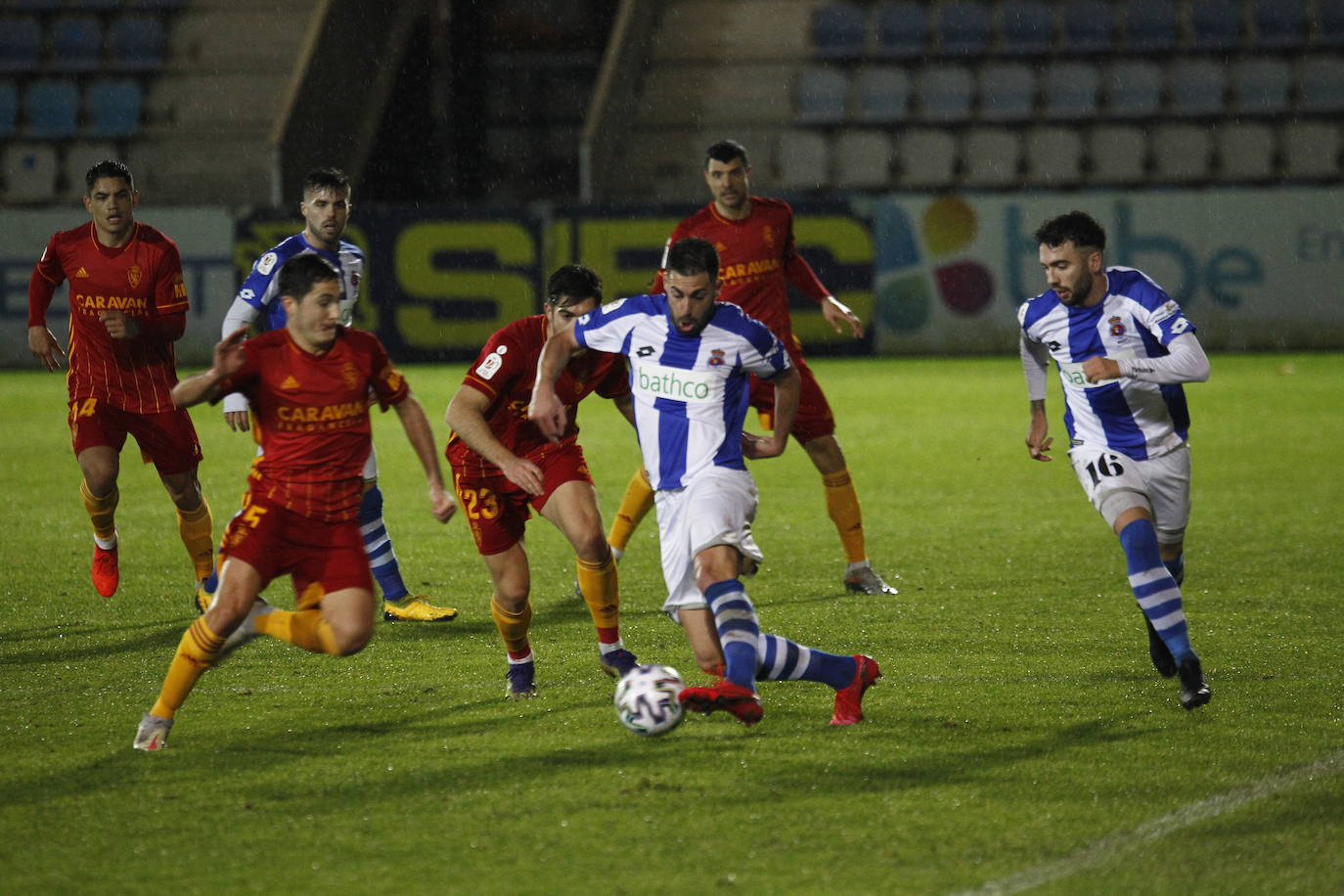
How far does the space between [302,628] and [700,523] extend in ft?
4.10

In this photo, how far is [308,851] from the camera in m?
3.91

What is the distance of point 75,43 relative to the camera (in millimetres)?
24594

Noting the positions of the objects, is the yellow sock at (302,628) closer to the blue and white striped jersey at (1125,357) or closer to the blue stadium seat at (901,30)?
the blue and white striped jersey at (1125,357)

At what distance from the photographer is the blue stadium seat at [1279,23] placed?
22766mm

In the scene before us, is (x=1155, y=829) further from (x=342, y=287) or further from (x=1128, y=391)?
(x=342, y=287)

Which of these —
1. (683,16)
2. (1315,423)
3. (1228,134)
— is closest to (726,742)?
(1315,423)

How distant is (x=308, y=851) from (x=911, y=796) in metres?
1.57

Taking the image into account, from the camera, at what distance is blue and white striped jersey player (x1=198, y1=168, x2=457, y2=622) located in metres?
6.77

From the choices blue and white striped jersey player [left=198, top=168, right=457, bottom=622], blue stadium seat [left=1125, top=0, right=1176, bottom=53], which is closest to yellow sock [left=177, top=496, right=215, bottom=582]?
blue and white striped jersey player [left=198, top=168, right=457, bottom=622]

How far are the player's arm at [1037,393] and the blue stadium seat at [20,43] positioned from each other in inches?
858

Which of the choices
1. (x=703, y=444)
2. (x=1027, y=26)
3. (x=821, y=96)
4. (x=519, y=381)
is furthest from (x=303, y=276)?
(x=1027, y=26)

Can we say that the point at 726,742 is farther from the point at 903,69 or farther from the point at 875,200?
the point at 903,69

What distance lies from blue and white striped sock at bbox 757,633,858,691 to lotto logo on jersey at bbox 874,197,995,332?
1562 centimetres

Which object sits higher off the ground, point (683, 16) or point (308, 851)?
point (683, 16)
